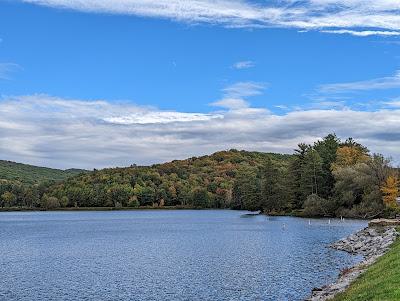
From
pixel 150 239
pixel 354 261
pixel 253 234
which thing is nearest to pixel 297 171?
pixel 253 234

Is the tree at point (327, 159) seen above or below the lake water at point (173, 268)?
above

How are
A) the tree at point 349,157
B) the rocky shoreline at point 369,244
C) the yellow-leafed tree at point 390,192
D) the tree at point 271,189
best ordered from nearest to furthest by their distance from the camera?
the rocky shoreline at point 369,244
the yellow-leafed tree at point 390,192
the tree at point 349,157
the tree at point 271,189

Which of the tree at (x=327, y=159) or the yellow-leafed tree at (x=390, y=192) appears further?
the tree at (x=327, y=159)

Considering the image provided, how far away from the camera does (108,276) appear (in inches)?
1864

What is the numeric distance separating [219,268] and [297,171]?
117 metres

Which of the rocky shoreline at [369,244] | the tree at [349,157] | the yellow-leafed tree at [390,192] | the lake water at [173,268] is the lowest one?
the lake water at [173,268]

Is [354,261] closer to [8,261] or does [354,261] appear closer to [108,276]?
[108,276]

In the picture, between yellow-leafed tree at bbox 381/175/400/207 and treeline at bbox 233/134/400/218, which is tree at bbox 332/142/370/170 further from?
yellow-leafed tree at bbox 381/175/400/207

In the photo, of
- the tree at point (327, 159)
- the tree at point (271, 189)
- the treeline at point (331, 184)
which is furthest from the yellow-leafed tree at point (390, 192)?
the tree at point (271, 189)

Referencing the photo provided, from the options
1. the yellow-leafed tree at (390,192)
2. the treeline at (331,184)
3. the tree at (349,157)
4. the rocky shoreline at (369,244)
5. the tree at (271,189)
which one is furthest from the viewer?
the tree at (271,189)

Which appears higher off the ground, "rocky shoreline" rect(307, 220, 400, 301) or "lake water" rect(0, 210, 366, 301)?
"rocky shoreline" rect(307, 220, 400, 301)

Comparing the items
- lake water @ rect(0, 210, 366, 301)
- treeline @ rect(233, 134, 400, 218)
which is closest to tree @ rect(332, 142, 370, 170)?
treeline @ rect(233, 134, 400, 218)

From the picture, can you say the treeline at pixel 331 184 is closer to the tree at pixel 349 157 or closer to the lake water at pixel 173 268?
the tree at pixel 349 157

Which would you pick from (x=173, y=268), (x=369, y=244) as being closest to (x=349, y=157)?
(x=369, y=244)
